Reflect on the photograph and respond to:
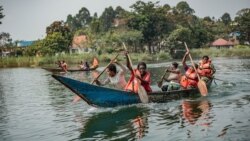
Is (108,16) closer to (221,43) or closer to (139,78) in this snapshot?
(221,43)

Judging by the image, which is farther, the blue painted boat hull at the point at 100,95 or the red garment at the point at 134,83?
the red garment at the point at 134,83

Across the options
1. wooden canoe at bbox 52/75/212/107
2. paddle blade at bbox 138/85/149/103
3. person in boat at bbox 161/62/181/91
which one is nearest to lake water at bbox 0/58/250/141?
wooden canoe at bbox 52/75/212/107

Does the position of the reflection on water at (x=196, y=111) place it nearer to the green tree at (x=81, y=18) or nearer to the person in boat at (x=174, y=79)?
the person in boat at (x=174, y=79)

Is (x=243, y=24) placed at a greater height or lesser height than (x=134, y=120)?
greater

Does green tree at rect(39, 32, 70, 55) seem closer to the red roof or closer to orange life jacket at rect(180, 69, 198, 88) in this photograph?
the red roof

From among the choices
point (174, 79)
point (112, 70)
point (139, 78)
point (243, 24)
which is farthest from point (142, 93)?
point (243, 24)

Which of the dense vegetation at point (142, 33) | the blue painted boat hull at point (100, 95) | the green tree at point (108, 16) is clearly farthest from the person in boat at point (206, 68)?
the green tree at point (108, 16)

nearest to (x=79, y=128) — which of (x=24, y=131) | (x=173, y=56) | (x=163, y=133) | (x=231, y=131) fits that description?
(x=24, y=131)

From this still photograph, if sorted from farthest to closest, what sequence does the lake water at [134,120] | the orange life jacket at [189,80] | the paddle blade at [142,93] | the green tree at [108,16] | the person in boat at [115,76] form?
the green tree at [108,16]
the orange life jacket at [189,80]
the person in boat at [115,76]
the paddle blade at [142,93]
the lake water at [134,120]

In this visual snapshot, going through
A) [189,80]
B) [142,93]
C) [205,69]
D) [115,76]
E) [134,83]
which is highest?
[115,76]

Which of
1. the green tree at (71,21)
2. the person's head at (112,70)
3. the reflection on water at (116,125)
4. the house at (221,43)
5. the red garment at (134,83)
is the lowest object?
the reflection on water at (116,125)

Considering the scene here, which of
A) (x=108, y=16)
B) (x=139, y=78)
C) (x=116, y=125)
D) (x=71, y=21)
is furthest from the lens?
(x=71, y=21)

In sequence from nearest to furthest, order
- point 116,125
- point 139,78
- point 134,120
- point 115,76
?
1. point 116,125
2. point 134,120
3. point 139,78
4. point 115,76

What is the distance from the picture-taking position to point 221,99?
1527 centimetres
